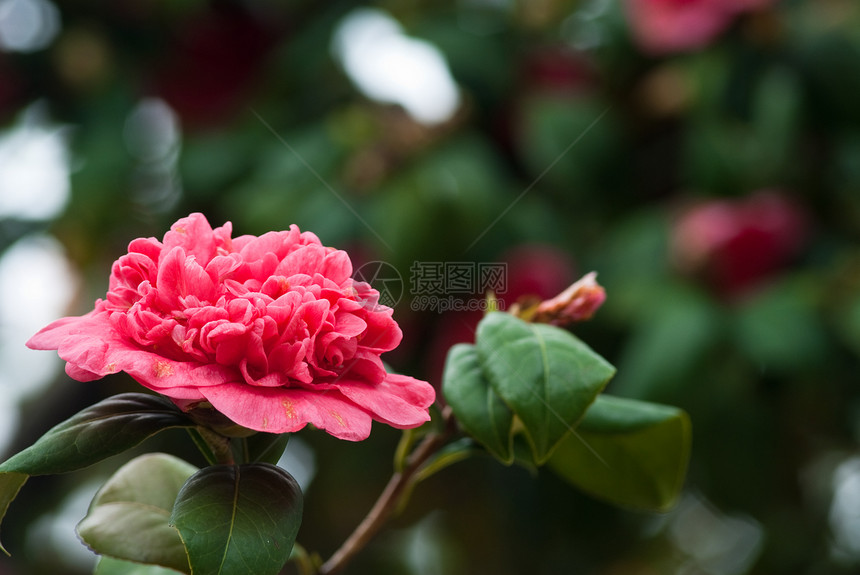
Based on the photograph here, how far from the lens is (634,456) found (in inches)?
11.5

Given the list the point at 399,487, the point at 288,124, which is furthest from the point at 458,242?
the point at 399,487

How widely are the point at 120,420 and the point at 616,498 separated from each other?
0.60ft

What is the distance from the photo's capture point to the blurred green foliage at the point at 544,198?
2.10 ft

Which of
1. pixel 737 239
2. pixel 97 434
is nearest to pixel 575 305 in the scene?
pixel 97 434

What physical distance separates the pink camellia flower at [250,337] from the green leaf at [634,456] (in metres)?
0.11

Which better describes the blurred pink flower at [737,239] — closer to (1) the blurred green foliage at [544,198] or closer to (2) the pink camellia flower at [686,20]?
(1) the blurred green foliage at [544,198]

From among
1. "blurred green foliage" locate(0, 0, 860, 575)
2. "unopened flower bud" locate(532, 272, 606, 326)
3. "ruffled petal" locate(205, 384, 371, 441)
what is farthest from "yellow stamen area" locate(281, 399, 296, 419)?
"blurred green foliage" locate(0, 0, 860, 575)

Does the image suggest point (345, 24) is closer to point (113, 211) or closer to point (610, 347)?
point (113, 211)

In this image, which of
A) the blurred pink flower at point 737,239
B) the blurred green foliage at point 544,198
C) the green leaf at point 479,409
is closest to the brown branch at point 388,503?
the green leaf at point 479,409

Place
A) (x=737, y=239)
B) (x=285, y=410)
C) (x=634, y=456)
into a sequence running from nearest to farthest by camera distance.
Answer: (x=285, y=410)
(x=634, y=456)
(x=737, y=239)

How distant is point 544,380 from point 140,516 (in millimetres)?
121

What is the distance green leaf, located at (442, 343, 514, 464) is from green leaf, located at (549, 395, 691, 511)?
60 mm

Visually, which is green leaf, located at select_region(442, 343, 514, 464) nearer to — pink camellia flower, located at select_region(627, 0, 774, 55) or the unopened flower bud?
the unopened flower bud

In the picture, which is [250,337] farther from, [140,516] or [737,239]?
[737,239]
